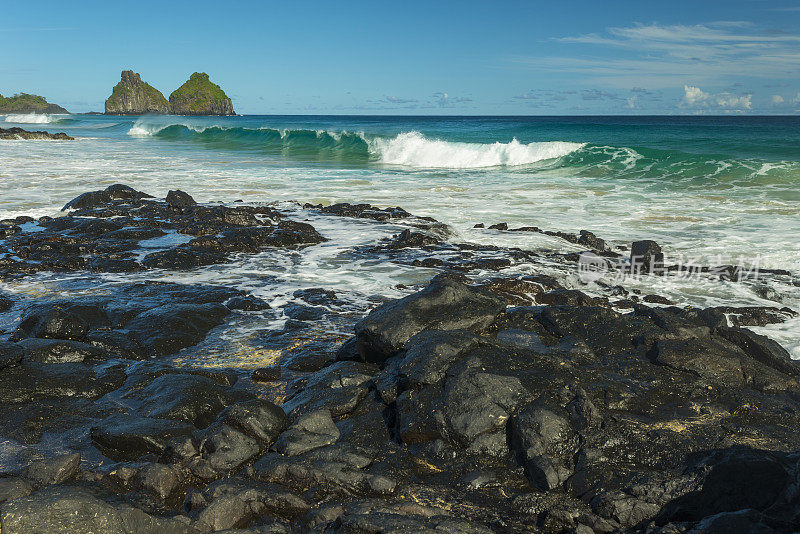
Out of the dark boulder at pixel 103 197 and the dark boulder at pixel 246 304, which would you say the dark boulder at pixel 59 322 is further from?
the dark boulder at pixel 103 197

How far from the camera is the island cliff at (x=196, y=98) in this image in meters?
168

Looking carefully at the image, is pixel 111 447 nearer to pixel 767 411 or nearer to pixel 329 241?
pixel 767 411

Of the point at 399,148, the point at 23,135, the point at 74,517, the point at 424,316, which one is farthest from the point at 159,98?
the point at 74,517

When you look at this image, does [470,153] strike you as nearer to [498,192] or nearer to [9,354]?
[498,192]

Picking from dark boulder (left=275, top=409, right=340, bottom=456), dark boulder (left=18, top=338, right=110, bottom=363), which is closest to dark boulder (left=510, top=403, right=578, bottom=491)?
dark boulder (left=275, top=409, right=340, bottom=456)

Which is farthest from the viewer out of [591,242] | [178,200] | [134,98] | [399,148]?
[134,98]

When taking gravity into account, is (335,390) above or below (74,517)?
below

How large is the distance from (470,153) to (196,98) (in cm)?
15182

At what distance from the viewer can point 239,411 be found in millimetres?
4828

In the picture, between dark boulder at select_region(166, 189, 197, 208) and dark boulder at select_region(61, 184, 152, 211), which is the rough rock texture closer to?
dark boulder at select_region(61, 184, 152, 211)

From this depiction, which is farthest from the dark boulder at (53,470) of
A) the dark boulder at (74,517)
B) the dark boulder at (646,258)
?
the dark boulder at (646,258)

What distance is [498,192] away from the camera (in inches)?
830

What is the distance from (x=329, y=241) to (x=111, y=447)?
28.2 ft

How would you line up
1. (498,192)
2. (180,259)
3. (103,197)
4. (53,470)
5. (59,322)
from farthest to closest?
1. (498,192)
2. (103,197)
3. (180,259)
4. (59,322)
5. (53,470)
